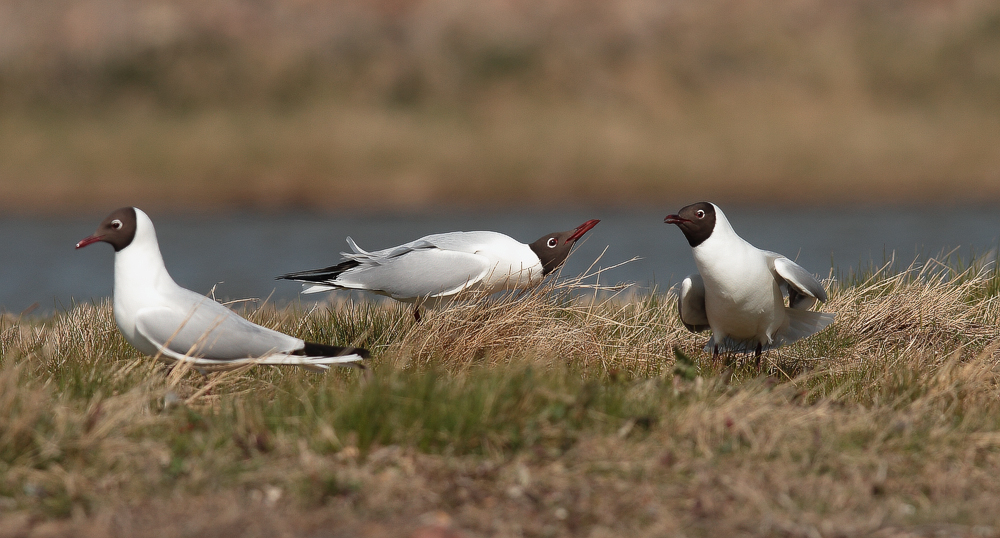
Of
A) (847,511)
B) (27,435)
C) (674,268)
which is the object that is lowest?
(674,268)

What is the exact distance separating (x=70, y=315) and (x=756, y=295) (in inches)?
163

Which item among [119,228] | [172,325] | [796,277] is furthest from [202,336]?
[796,277]

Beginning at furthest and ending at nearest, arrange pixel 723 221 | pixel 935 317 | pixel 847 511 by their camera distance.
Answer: pixel 935 317 < pixel 723 221 < pixel 847 511

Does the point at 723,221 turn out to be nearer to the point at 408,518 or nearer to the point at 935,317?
the point at 935,317

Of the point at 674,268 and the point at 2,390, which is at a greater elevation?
the point at 2,390

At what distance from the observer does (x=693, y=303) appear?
523cm

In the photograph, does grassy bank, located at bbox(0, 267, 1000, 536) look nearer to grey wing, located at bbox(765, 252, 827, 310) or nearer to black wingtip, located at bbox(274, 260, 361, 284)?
grey wing, located at bbox(765, 252, 827, 310)

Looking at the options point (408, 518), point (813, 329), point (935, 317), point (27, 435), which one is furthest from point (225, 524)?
point (935, 317)

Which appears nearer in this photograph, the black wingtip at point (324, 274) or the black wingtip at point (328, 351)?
the black wingtip at point (328, 351)

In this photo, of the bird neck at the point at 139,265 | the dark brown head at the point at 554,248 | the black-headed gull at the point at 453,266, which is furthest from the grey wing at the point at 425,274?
the bird neck at the point at 139,265

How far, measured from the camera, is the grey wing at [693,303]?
5.16 metres

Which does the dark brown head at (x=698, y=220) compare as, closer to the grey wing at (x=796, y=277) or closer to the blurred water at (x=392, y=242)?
the grey wing at (x=796, y=277)

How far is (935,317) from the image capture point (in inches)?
218

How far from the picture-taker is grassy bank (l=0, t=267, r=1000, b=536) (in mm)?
3084
